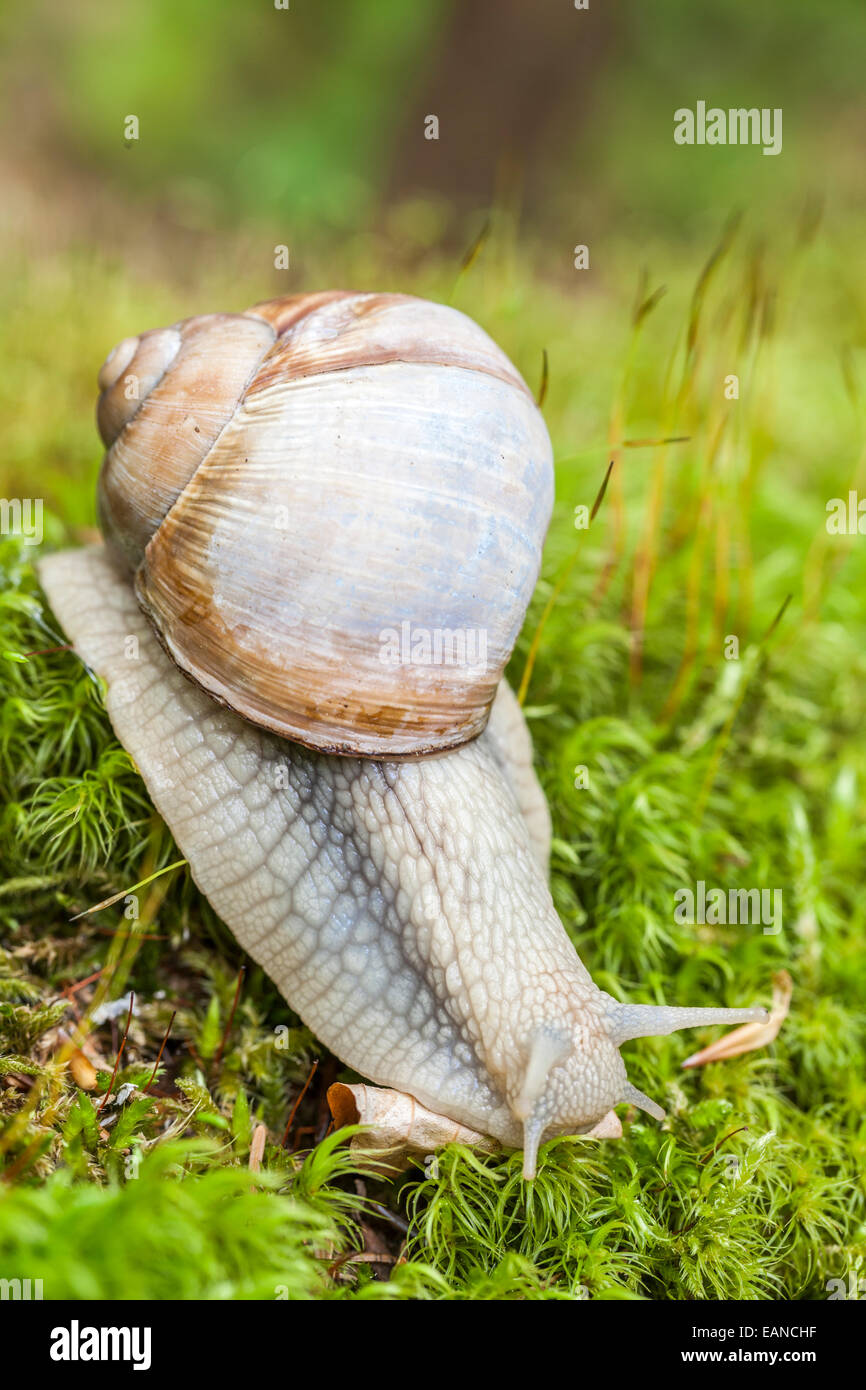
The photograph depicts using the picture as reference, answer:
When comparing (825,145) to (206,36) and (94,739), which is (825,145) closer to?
(206,36)

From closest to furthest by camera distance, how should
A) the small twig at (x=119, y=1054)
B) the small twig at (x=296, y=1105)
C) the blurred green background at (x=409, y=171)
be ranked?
1. the small twig at (x=119, y=1054)
2. the small twig at (x=296, y=1105)
3. the blurred green background at (x=409, y=171)

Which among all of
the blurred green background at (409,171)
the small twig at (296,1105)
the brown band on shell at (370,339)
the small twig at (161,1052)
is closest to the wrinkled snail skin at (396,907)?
the small twig at (296,1105)

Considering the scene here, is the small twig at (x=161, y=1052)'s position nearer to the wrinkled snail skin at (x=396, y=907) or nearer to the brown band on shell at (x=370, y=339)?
the wrinkled snail skin at (x=396, y=907)

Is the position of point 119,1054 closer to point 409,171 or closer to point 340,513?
point 340,513

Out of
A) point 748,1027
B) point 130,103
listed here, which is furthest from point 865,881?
point 130,103

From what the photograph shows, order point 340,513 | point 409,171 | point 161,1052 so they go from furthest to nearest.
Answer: point 409,171, point 161,1052, point 340,513

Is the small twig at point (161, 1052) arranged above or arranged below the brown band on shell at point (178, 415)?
below

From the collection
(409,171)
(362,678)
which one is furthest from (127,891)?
(409,171)

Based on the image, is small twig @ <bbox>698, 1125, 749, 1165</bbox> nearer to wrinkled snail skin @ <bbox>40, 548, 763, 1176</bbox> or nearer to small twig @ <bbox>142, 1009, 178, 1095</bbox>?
wrinkled snail skin @ <bbox>40, 548, 763, 1176</bbox>
